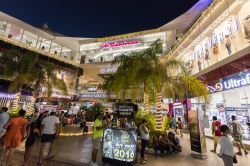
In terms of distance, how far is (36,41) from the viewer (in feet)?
76.9

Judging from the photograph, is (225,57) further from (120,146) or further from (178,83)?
(120,146)

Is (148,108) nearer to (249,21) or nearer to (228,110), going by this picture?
(228,110)

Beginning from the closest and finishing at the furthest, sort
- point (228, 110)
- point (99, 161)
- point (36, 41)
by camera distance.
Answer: point (99, 161)
point (228, 110)
point (36, 41)

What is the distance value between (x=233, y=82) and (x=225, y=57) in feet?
5.32

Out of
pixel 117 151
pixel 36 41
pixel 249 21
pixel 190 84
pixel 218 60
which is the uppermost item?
pixel 36 41

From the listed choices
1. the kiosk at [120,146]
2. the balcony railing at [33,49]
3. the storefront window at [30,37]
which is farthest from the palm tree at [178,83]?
the storefront window at [30,37]

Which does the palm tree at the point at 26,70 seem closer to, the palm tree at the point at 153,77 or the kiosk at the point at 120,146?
the palm tree at the point at 153,77

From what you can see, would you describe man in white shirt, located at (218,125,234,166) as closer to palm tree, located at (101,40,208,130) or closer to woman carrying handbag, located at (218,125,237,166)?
woman carrying handbag, located at (218,125,237,166)

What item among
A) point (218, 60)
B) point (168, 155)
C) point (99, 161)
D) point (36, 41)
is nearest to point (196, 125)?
point (168, 155)

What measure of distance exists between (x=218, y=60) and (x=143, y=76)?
205 inches

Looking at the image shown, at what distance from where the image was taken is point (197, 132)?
649 cm

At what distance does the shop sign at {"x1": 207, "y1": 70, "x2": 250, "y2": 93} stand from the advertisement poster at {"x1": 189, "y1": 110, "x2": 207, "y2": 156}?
2871 millimetres

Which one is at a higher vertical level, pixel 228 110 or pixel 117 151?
pixel 228 110

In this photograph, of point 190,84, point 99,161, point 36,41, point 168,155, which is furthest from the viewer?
point 36,41
